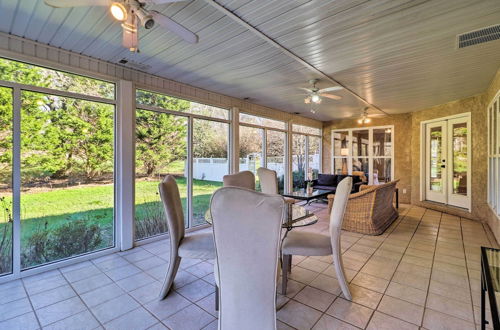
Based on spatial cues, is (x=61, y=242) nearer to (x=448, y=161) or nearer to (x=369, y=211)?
(x=369, y=211)

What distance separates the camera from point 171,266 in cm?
220

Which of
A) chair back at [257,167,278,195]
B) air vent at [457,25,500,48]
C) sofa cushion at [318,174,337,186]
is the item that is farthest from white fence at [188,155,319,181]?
air vent at [457,25,500,48]

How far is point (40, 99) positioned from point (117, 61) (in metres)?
1.03

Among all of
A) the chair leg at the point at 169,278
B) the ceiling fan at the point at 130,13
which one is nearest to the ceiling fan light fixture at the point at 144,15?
the ceiling fan at the point at 130,13

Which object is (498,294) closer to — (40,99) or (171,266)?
(171,266)

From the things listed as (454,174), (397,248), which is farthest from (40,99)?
(454,174)

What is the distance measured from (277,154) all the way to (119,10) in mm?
5163

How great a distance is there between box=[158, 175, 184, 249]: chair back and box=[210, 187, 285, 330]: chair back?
894mm

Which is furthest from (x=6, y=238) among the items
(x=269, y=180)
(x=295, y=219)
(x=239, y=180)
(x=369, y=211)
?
(x=369, y=211)

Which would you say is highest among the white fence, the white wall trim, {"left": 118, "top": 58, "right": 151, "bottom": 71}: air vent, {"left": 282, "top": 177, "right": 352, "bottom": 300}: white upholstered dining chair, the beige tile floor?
{"left": 118, "top": 58, "right": 151, "bottom": 71}: air vent

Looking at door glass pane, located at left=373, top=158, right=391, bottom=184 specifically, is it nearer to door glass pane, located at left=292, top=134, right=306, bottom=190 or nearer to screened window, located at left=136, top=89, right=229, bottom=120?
door glass pane, located at left=292, top=134, right=306, bottom=190

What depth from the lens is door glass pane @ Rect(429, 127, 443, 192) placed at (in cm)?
579

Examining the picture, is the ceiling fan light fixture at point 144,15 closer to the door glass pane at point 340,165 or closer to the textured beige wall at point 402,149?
the textured beige wall at point 402,149

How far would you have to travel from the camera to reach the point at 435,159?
5.91 meters
